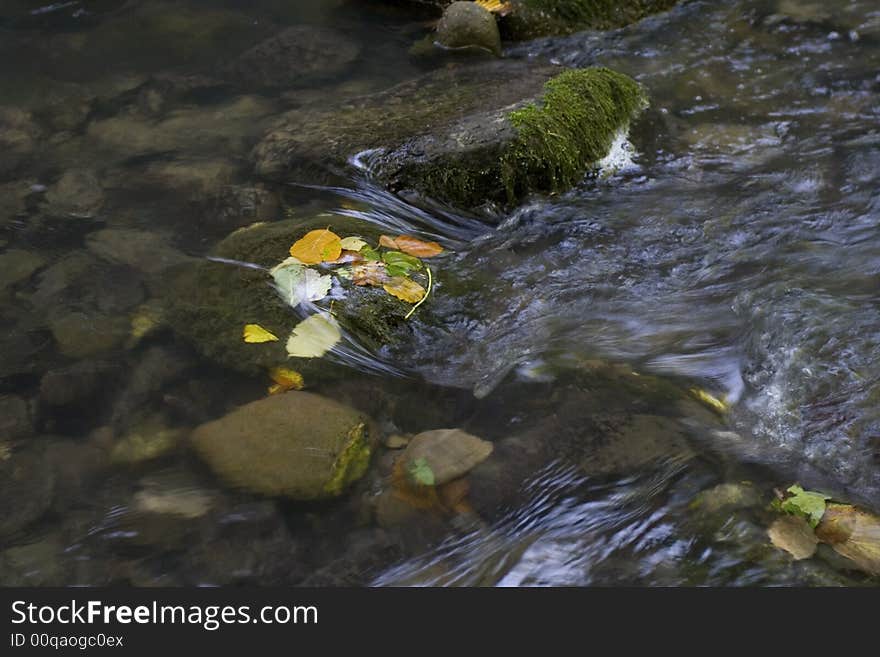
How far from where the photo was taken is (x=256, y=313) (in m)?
4.47

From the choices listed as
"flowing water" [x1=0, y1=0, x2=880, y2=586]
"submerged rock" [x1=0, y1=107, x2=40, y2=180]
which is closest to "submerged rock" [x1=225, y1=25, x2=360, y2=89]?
"flowing water" [x1=0, y1=0, x2=880, y2=586]

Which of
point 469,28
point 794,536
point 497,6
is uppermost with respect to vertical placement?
point 497,6

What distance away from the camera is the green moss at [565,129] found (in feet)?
17.6

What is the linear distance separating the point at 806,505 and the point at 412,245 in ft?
8.55

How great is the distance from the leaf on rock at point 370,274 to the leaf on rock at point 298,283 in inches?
5.6

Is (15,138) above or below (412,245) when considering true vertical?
above

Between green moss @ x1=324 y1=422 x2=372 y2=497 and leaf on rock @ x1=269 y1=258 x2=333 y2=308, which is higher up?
leaf on rock @ x1=269 y1=258 x2=333 y2=308

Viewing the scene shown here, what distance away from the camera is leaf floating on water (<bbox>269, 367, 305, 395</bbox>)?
416cm

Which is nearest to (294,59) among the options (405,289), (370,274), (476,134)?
(476,134)

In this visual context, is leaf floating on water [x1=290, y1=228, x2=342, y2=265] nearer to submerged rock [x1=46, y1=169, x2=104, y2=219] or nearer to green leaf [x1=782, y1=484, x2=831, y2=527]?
submerged rock [x1=46, y1=169, x2=104, y2=219]

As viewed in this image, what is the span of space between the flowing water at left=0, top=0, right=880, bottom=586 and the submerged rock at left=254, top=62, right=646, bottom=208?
163mm

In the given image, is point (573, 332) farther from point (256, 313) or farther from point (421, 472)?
point (256, 313)

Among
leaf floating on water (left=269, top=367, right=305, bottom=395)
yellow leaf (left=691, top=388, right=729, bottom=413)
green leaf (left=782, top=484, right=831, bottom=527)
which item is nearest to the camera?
green leaf (left=782, top=484, right=831, bottom=527)

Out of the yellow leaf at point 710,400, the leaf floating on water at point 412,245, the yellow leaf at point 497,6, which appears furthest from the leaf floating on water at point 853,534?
the yellow leaf at point 497,6
